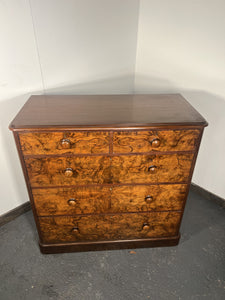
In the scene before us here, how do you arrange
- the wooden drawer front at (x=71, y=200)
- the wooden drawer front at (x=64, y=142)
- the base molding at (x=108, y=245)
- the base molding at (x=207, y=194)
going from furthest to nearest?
the base molding at (x=207, y=194)
the base molding at (x=108, y=245)
the wooden drawer front at (x=71, y=200)
the wooden drawer front at (x=64, y=142)

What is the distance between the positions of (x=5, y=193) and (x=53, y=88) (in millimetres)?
1038

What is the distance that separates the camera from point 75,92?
1983 mm

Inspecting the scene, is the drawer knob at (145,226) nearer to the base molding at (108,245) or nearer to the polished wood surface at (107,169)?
the base molding at (108,245)

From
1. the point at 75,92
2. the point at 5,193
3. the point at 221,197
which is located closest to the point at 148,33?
the point at 75,92

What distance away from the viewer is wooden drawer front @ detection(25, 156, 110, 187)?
4.72 ft

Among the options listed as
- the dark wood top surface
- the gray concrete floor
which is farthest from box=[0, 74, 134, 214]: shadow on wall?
the gray concrete floor

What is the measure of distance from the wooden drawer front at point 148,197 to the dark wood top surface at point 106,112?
0.50 metres

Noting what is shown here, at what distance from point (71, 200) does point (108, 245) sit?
585mm

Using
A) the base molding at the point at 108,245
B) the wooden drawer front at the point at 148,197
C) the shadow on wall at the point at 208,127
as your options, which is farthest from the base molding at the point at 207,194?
the wooden drawer front at the point at 148,197

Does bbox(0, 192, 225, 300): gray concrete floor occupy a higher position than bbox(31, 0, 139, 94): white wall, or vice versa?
bbox(31, 0, 139, 94): white wall

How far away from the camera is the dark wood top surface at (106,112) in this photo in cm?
133

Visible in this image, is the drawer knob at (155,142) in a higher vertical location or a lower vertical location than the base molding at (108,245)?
higher

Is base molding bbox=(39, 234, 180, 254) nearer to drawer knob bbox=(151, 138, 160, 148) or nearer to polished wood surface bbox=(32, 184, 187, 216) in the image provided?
polished wood surface bbox=(32, 184, 187, 216)

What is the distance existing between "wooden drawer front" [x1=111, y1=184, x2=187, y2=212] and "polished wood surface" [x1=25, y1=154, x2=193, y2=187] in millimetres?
72
